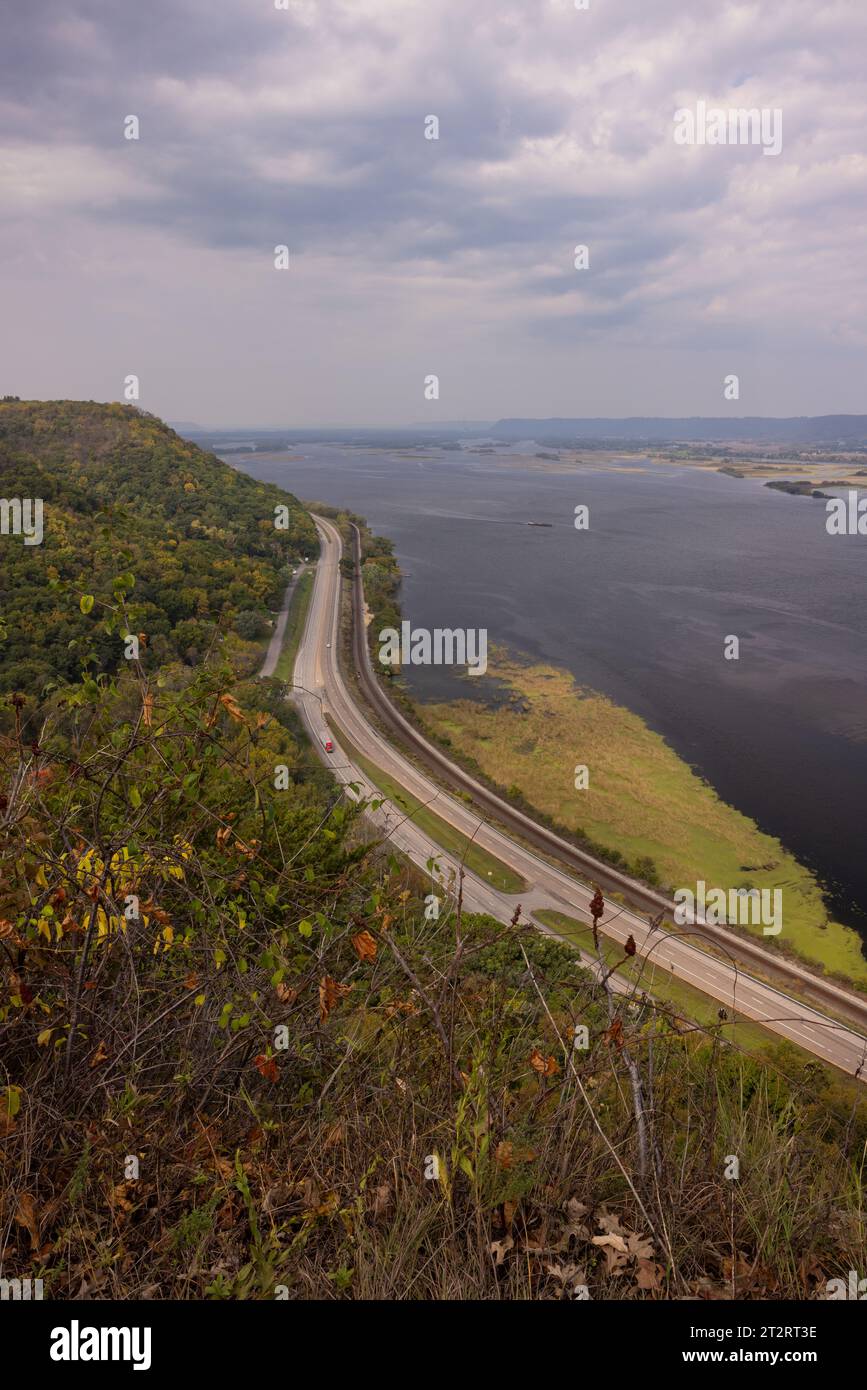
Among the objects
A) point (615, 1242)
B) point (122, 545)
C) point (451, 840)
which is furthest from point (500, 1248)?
point (451, 840)

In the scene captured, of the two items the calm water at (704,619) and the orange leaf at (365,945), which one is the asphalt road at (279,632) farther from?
the orange leaf at (365,945)

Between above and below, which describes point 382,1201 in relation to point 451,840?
above

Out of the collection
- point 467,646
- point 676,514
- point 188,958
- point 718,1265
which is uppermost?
point 676,514

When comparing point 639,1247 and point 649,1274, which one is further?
point 639,1247

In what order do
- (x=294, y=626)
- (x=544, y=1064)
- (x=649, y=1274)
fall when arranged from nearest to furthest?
(x=649, y=1274), (x=544, y=1064), (x=294, y=626)

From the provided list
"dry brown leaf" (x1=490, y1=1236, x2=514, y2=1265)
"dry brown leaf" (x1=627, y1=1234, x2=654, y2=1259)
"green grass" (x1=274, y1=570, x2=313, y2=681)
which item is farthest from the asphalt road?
"dry brown leaf" (x1=627, y1=1234, x2=654, y2=1259)

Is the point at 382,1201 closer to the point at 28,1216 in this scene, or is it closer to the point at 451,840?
the point at 28,1216

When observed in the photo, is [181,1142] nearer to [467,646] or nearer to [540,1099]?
[540,1099]
